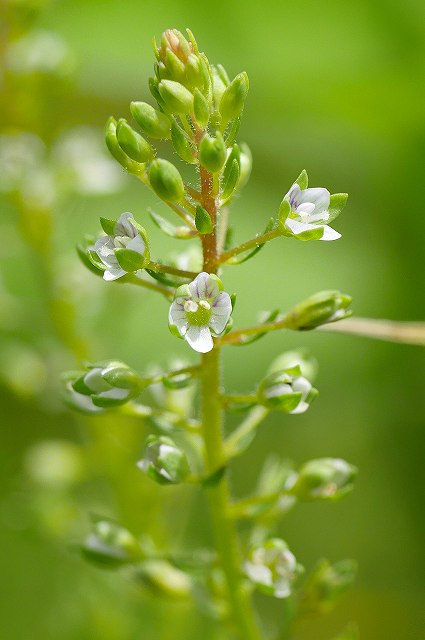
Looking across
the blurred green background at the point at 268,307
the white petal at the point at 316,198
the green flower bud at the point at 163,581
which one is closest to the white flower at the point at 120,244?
the white petal at the point at 316,198

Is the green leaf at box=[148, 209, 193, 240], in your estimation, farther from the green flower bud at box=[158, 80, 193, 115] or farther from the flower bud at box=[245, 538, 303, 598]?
the flower bud at box=[245, 538, 303, 598]

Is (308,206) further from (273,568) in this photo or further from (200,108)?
(273,568)

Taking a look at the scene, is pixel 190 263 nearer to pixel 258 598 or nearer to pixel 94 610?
pixel 94 610

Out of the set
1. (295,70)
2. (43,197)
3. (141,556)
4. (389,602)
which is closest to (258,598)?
(389,602)

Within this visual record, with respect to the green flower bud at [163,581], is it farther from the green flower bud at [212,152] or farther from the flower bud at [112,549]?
the green flower bud at [212,152]

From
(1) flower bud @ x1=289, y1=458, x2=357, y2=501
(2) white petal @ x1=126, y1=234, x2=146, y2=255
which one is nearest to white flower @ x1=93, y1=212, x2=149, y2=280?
(2) white petal @ x1=126, y1=234, x2=146, y2=255

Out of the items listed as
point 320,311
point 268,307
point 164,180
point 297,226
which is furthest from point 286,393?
point 268,307
